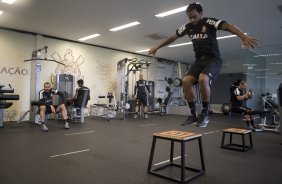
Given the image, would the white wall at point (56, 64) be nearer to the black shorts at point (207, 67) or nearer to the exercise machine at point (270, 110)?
the exercise machine at point (270, 110)

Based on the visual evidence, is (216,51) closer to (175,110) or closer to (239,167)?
(239,167)

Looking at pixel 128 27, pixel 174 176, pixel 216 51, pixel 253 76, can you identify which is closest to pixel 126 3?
pixel 128 27

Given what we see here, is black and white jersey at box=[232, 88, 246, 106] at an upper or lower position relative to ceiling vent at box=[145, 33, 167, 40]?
lower

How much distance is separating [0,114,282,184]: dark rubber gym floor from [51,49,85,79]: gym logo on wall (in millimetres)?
3538

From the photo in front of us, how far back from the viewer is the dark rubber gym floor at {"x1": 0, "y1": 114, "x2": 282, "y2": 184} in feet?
7.61

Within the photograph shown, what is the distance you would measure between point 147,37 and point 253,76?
3416 millimetres

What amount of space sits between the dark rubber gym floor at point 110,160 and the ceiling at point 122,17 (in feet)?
8.76

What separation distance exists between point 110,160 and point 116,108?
191 inches

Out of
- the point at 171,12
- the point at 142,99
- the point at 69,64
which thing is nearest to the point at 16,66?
the point at 69,64

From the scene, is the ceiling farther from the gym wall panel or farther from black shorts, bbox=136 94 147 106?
black shorts, bbox=136 94 147 106

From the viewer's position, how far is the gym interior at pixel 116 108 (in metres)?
2.57

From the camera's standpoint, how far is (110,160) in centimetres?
295

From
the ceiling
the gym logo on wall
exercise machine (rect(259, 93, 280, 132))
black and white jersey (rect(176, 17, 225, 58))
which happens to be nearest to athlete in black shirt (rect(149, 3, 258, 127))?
black and white jersey (rect(176, 17, 225, 58))

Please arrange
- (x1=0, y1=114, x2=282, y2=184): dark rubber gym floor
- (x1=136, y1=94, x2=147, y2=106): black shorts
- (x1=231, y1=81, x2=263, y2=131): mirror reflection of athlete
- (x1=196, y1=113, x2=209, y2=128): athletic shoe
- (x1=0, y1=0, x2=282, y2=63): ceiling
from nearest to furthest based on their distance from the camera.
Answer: (x1=196, y1=113, x2=209, y2=128): athletic shoe → (x1=0, y1=114, x2=282, y2=184): dark rubber gym floor → (x1=0, y1=0, x2=282, y2=63): ceiling → (x1=231, y1=81, x2=263, y2=131): mirror reflection of athlete → (x1=136, y1=94, x2=147, y2=106): black shorts
